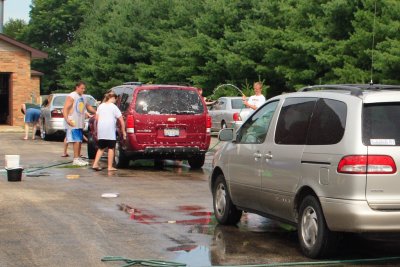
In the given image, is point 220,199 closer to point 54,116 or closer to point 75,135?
point 75,135

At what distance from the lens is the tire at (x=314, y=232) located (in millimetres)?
7285

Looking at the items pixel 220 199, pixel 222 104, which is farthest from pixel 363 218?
pixel 222 104

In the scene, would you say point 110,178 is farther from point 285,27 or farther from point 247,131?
point 285,27

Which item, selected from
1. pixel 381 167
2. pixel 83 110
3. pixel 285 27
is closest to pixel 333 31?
pixel 285 27

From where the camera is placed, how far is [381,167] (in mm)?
6918

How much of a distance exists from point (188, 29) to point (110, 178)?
3773 centimetres

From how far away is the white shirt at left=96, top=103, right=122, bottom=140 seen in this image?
15906mm

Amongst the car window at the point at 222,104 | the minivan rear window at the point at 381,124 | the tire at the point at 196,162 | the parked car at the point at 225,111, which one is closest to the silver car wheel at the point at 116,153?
the tire at the point at 196,162

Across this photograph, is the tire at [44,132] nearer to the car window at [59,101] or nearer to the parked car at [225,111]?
the car window at [59,101]

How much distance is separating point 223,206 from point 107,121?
6.80 meters

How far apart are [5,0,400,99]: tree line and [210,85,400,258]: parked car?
5.17 meters

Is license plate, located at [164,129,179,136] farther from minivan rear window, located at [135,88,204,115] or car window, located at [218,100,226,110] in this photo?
car window, located at [218,100,226,110]

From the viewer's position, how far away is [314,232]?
7.46 metres


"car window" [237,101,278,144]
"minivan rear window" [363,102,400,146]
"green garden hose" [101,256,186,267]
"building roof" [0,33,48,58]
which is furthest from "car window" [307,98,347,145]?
"building roof" [0,33,48,58]
